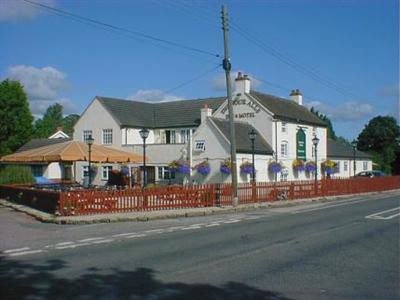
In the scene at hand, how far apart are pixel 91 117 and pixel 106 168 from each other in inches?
214

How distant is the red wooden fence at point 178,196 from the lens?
67.1ft

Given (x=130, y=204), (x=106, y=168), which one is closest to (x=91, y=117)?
(x=106, y=168)

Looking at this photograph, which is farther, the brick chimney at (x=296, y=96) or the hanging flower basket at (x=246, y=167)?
the brick chimney at (x=296, y=96)

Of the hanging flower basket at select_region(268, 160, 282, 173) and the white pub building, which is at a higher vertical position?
the white pub building

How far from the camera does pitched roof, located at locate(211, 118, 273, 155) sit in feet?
131

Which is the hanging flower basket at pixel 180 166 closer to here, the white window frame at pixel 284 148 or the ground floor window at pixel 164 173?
the ground floor window at pixel 164 173

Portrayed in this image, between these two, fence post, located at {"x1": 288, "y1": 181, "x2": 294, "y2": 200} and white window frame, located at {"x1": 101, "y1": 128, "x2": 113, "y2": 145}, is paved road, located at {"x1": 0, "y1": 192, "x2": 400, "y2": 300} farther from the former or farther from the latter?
white window frame, located at {"x1": 101, "y1": 128, "x2": 113, "y2": 145}

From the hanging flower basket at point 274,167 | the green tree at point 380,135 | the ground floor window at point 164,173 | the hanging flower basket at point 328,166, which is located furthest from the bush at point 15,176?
the green tree at point 380,135

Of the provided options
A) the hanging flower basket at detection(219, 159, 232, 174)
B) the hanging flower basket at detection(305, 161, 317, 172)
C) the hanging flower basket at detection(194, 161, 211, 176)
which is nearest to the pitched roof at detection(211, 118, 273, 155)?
the hanging flower basket at detection(219, 159, 232, 174)

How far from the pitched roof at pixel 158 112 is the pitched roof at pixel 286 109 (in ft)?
16.7

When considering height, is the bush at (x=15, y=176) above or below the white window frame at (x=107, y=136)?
below

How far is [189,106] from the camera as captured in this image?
50.9 metres

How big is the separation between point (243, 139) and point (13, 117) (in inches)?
1003

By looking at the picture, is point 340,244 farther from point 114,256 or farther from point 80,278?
point 80,278
